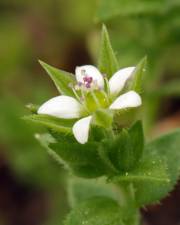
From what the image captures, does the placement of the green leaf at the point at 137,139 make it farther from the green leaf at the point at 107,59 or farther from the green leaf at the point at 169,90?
the green leaf at the point at 169,90

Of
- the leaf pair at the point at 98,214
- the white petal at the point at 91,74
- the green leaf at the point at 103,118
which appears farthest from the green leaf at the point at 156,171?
the white petal at the point at 91,74

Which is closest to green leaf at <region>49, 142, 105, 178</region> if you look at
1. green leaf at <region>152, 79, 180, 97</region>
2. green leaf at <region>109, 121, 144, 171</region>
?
green leaf at <region>109, 121, 144, 171</region>

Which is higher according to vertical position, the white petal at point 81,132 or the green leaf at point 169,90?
the green leaf at point 169,90

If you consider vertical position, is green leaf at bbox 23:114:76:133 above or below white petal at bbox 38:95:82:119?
below

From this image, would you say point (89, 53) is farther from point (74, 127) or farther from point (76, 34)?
point (74, 127)

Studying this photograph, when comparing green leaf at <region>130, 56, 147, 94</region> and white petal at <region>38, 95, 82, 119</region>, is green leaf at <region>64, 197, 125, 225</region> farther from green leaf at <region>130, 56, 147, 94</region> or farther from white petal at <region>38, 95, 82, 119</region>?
green leaf at <region>130, 56, 147, 94</region>

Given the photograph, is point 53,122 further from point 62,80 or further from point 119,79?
point 119,79

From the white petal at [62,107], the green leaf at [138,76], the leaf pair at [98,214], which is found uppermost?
the green leaf at [138,76]
